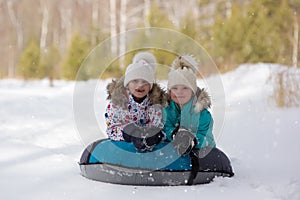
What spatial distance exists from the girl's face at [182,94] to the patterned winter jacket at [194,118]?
25 millimetres

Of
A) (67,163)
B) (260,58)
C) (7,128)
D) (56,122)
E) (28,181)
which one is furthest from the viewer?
(260,58)

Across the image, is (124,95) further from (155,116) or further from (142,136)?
(142,136)

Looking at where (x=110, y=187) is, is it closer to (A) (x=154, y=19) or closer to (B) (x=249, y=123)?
(B) (x=249, y=123)

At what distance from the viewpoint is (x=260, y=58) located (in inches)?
442

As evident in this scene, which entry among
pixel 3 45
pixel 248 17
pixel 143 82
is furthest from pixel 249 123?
pixel 3 45

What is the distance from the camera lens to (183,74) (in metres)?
2.69

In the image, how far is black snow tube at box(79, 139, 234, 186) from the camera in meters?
2.38

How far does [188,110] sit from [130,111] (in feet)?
1.31

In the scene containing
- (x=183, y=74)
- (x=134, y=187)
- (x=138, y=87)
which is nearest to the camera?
(x=134, y=187)

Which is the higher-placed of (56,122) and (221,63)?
(221,63)

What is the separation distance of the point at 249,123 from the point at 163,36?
20.4 ft

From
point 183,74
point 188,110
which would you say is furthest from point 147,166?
point 183,74

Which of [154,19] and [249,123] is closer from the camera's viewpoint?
[249,123]

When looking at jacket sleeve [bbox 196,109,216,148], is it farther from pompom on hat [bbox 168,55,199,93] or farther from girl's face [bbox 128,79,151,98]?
girl's face [bbox 128,79,151,98]
